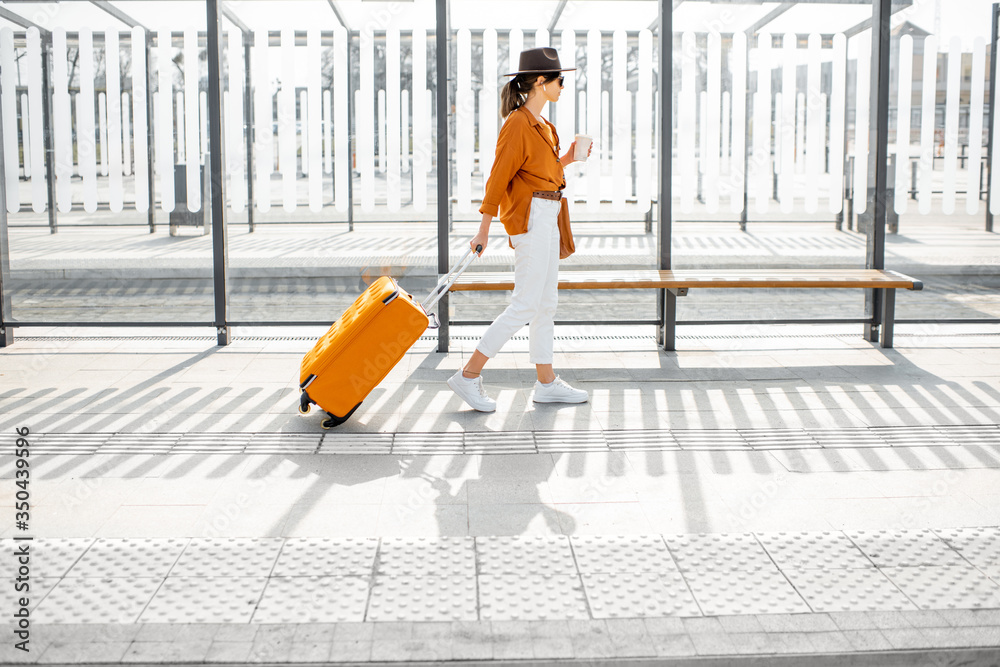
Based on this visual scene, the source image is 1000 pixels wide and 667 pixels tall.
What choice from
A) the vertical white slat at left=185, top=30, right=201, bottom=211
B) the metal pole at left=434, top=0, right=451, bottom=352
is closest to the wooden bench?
the metal pole at left=434, top=0, right=451, bottom=352

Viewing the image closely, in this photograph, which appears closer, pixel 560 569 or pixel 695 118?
pixel 560 569

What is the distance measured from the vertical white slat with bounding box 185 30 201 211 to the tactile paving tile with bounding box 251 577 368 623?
4.14 m

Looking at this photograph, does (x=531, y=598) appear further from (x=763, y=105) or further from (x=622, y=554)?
(x=763, y=105)

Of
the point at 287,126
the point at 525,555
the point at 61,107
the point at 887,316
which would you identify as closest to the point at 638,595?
the point at 525,555

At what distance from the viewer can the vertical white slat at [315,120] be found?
668cm

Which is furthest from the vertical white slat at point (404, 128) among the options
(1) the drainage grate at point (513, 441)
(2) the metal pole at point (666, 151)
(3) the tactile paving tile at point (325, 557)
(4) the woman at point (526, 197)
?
(3) the tactile paving tile at point (325, 557)

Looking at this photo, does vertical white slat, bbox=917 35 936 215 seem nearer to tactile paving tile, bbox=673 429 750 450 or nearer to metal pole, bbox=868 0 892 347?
metal pole, bbox=868 0 892 347

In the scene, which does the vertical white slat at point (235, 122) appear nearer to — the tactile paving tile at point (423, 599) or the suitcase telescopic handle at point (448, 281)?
the suitcase telescopic handle at point (448, 281)

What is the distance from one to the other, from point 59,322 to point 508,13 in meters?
3.58

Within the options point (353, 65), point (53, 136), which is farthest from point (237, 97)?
point (353, 65)

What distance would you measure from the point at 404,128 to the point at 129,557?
15.3 ft

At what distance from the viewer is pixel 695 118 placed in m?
7.04

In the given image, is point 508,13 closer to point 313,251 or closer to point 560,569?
point 560,569

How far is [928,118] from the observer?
6586mm
